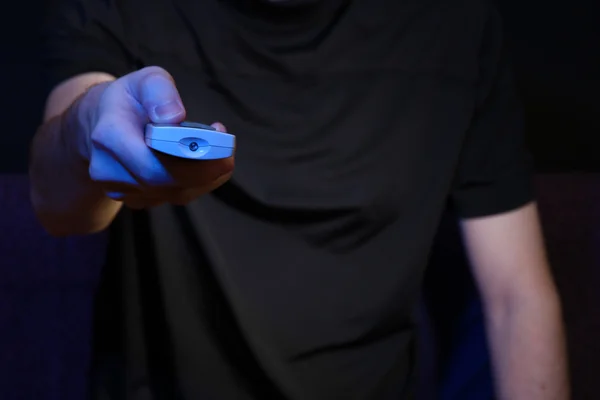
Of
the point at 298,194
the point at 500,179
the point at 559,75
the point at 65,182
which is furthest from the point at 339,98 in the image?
the point at 559,75

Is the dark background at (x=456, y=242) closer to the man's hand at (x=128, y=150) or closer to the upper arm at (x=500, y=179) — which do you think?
the upper arm at (x=500, y=179)

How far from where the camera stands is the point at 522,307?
2.63 feet

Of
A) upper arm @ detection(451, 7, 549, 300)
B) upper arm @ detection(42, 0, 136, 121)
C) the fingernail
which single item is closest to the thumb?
the fingernail

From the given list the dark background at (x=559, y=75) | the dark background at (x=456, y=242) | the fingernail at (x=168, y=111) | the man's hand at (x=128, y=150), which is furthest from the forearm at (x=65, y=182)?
the dark background at (x=559, y=75)

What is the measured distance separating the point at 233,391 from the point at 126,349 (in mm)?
138

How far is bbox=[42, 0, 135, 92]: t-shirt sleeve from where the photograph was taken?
0.62m

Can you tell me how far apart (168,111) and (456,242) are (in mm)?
720

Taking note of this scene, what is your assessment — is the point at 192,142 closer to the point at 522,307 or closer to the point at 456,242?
the point at 522,307

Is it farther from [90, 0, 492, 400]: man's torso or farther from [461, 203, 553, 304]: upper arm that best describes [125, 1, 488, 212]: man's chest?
[461, 203, 553, 304]: upper arm

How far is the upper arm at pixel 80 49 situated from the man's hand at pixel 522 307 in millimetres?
512

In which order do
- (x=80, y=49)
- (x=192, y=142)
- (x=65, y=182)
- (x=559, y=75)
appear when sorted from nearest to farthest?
(x=192, y=142) < (x=65, y=182) < (x=80, y=49) < (x=559, y=75)

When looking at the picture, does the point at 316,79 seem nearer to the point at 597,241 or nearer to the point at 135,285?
the point at 135,285

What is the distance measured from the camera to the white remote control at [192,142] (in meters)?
0.34

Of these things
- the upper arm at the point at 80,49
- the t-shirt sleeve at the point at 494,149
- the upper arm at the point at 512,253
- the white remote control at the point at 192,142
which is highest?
the white remote control at the point at 192,142
